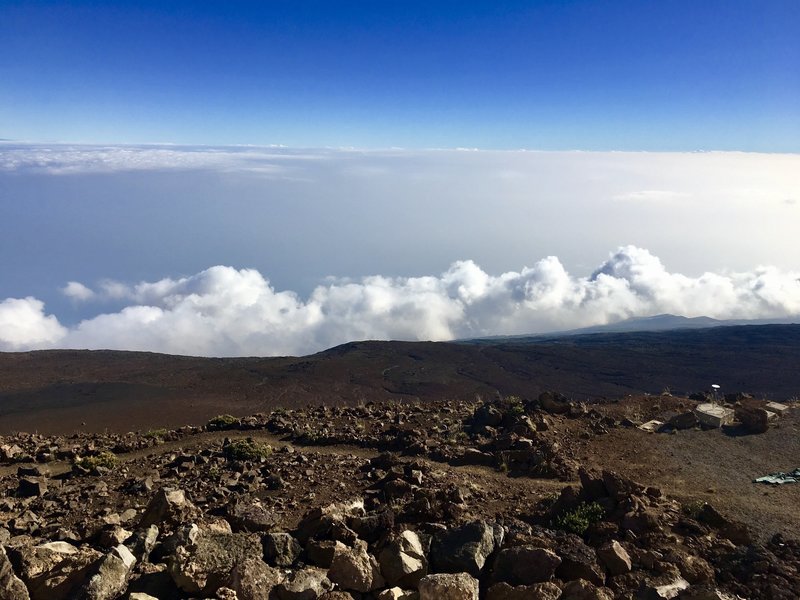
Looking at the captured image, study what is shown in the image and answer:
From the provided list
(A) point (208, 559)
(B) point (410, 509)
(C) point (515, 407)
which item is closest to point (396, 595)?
(A) point (208, 559)

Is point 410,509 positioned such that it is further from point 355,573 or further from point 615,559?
point 615,559

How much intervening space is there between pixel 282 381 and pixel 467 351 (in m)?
18.8

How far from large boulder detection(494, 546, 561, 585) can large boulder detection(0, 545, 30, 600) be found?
15.4ft

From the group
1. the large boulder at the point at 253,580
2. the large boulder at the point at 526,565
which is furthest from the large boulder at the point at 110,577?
the large boulder at the point at 526,565

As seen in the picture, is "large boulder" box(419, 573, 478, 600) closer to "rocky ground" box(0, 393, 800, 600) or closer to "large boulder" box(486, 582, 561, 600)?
"rocky ground" box(0, 393, 800, 600)

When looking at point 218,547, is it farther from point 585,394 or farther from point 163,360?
point 163,360

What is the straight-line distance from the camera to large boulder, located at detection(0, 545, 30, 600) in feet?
16.4

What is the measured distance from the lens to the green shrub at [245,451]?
1224 centimetres

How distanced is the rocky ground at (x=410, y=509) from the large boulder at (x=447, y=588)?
0.02 m

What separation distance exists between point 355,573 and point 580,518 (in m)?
4.21

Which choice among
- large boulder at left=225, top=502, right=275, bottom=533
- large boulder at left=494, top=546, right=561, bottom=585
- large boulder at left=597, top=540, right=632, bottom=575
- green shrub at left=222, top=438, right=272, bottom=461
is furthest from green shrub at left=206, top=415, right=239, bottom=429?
large boulder at left=597, top=540, right=632, bottom=575

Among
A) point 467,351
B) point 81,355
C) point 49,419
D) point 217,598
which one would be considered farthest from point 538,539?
point 81,355

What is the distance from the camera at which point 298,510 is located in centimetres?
923

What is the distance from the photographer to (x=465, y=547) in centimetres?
619
